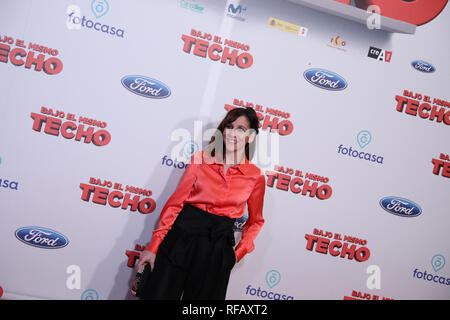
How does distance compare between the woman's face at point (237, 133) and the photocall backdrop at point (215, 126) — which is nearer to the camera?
the woman's face at point (237, 133)

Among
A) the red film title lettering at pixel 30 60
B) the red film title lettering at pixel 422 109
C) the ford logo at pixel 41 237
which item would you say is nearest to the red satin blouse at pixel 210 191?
the ford logo at pixel 41 237

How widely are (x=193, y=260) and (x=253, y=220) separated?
23.3 inches

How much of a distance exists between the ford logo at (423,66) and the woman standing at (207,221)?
1759mm

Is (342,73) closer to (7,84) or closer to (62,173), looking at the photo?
(62,173)

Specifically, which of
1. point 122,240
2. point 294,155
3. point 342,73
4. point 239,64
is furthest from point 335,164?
point 122,240

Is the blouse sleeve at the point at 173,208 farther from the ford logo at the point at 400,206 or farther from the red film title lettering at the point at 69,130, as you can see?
the ford logo at the point at 400,206

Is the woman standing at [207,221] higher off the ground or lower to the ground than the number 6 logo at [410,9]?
lower

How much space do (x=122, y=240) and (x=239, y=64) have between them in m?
1.78

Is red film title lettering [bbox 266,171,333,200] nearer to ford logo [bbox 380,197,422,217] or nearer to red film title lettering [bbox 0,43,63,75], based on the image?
ford logo [bbox 380,197,422,217]

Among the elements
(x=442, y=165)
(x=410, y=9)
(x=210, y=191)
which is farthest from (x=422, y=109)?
(x=210, y=191)

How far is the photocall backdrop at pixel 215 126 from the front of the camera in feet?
8.65

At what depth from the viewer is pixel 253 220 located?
8.06 feet

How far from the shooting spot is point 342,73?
114 inches
